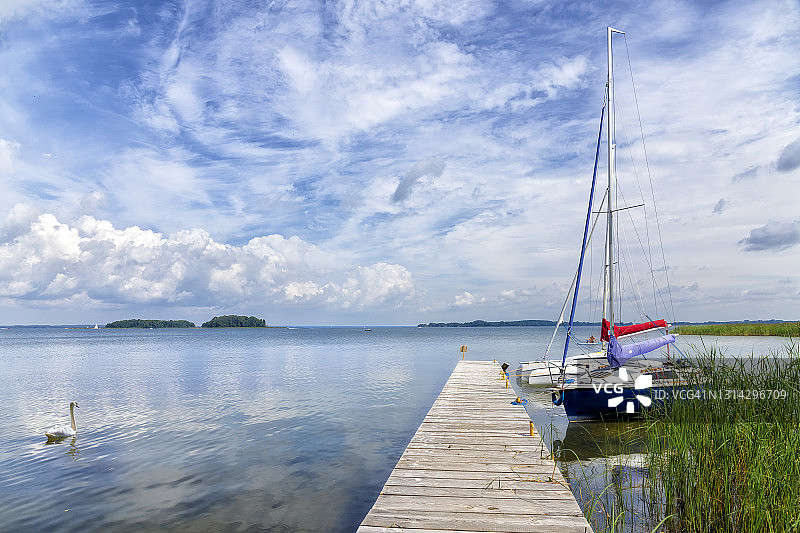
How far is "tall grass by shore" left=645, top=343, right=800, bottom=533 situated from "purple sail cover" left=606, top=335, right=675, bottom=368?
17.0 feet

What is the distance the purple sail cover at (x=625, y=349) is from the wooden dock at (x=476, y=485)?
4.38m

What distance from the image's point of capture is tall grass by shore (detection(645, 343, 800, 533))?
457cm

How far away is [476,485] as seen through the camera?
5.90 metres

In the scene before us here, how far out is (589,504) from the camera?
22.0ft

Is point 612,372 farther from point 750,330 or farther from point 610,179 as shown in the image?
point 750,330

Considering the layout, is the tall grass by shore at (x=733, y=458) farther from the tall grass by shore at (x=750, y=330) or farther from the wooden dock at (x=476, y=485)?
the tall grass by shore at (x=750, y=330)

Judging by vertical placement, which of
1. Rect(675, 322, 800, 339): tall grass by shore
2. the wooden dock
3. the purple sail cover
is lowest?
Rect(675, 322, 800, 339): tall grass by shore

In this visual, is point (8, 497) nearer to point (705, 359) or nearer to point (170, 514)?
point (170, 514)

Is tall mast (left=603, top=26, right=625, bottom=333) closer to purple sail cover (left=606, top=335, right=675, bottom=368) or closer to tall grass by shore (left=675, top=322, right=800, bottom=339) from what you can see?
purple sail cover (left=606, top=335, right=675, bottom=368)

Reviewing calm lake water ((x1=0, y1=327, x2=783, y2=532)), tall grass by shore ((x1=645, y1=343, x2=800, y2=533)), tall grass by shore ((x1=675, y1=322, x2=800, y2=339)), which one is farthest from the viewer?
tall grass by shore ((x1=675, y1=322, x2=800, y2=339))

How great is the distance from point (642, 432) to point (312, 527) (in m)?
9.06

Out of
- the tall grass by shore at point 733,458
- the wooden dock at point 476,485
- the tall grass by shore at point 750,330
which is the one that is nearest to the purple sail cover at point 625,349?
the wooden dock at point 476,485

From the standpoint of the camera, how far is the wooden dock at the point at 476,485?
15.9 feet

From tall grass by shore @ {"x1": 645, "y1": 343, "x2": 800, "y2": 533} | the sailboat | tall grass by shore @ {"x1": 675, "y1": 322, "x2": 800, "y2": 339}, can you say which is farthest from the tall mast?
tall grass by shore @ {"x1": 675, "y1": 322, "x2": 800, "y2": 339}
